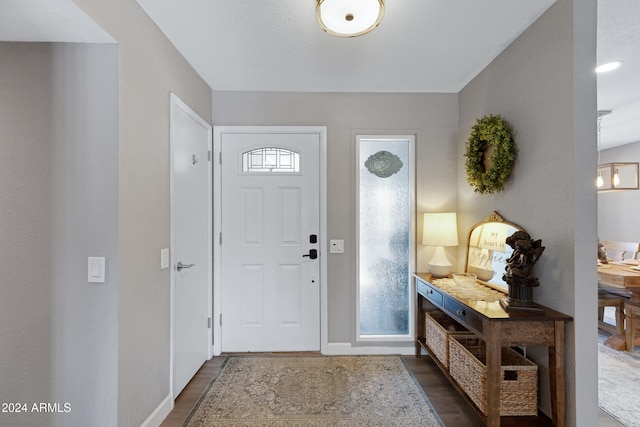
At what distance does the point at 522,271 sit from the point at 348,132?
1.83m

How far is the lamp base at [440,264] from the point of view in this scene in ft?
8.59

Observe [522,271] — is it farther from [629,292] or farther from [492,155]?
[629,292]

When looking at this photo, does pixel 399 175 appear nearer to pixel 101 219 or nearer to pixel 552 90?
pixel 552 90

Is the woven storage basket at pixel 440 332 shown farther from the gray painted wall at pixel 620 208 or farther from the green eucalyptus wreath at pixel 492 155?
the gray painted wall at pixel 620 208

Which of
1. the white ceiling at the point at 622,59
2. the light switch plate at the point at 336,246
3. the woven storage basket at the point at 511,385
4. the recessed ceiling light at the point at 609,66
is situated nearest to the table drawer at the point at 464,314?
the woven storage basket at the point at 511,385

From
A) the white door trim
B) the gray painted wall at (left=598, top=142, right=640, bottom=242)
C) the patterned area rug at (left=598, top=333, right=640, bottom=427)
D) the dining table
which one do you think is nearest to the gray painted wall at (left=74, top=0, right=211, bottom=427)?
the white door trim

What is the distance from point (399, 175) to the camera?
2.95 m

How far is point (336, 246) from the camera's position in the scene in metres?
2.88

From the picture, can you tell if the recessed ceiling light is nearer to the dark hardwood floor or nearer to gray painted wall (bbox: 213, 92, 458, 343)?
gray painted wall (bbox: 213, 92, 458, 343)

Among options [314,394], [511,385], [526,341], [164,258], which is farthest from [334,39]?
[314,394]

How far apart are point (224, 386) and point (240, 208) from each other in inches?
58.7

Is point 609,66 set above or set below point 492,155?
above

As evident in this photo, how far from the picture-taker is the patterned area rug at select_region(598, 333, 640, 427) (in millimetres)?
2021

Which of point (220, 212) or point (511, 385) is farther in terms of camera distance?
point (220, 212)
